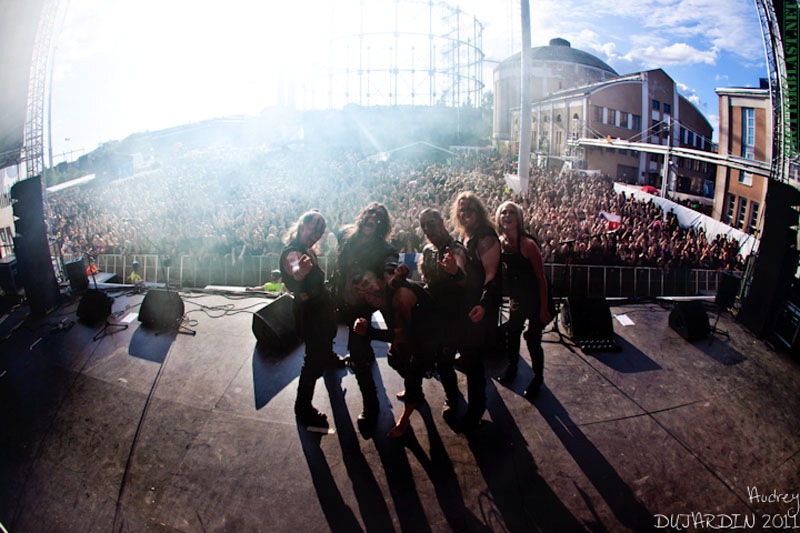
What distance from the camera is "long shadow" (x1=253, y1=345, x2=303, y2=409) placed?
11.6 feet

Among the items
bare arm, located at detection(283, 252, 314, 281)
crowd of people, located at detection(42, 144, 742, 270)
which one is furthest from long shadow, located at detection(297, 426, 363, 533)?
crowd of people, located at detection(42, 144, 742, 270)

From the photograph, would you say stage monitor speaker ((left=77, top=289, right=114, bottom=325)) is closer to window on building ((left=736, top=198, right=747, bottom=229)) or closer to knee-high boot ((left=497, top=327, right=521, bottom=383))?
knee-high boot ((left=497, top=327, right=521, bottom=383))

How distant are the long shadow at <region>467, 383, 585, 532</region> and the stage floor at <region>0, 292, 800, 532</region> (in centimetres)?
1

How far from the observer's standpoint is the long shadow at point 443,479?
225cm

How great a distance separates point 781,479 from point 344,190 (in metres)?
14.0

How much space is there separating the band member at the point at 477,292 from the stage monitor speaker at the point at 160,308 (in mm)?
3751

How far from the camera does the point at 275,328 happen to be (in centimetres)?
425

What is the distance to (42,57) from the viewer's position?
5355 mm

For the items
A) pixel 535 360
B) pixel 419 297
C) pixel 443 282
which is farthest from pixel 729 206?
pixel 419 297

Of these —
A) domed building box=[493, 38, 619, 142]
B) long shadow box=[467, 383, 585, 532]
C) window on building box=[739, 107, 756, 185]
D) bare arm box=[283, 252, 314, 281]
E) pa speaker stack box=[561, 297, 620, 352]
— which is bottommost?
long shadow box=[467, 383, 585, 532]

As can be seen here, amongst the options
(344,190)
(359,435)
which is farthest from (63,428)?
(344,190)

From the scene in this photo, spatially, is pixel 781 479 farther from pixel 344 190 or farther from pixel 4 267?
pixel 344 190

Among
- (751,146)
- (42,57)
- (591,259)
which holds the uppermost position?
(42,57)

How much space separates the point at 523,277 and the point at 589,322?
1.70 m
